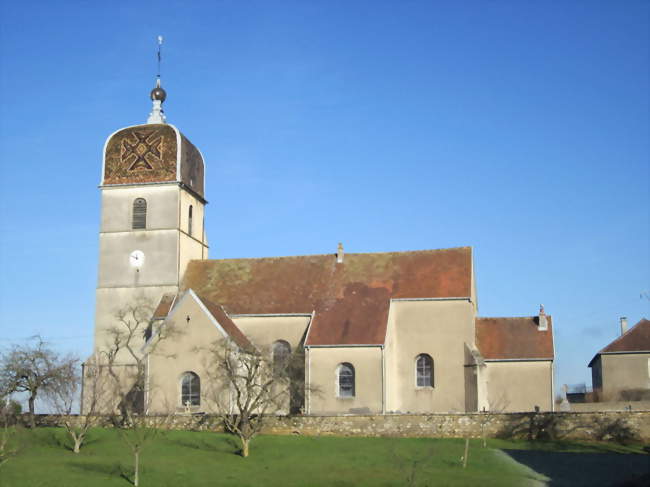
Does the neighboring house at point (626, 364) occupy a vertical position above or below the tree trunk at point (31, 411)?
above

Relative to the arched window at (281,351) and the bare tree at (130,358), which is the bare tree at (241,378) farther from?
the bare tree at (130,358)

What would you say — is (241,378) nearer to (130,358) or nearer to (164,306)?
(164,306)

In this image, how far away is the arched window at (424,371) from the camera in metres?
50.5

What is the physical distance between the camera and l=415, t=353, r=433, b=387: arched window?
50.5 metres

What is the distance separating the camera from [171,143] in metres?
55.8

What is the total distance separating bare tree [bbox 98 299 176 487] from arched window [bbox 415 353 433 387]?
13.7 metres

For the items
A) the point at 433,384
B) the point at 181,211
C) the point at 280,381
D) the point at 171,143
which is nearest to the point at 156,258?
the point at 181,211

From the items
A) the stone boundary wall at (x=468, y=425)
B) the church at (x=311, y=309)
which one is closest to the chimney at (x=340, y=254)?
the church at (x=311, y=309)

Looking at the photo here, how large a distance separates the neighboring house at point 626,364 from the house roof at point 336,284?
1850 centimetres

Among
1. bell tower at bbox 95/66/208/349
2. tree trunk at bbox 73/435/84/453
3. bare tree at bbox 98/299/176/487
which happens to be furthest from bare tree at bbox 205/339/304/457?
bell tower at bbox 95/66/208/349

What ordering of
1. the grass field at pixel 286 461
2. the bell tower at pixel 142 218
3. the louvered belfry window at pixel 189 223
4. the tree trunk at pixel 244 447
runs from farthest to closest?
Answer: the louvered belfry window at pixel 189 223
the bell tower at pixel 142 218
the tree trunk at pixel 244 447
the grass field at pixel 286 461

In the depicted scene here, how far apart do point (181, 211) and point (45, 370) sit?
13.3m

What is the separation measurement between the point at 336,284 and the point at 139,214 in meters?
13.2

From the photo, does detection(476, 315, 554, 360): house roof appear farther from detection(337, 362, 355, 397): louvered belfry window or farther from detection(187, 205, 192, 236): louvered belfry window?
detection(187, 205, 192, 236): louvered belfry window
